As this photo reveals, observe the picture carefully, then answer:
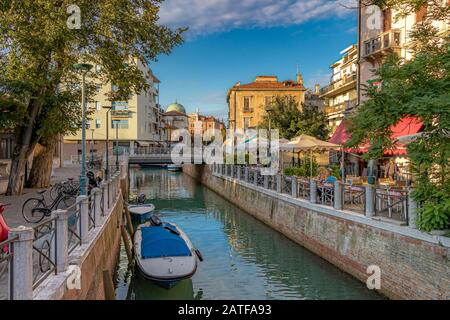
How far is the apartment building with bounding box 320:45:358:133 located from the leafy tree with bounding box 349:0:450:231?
Answer: 70.8 feet

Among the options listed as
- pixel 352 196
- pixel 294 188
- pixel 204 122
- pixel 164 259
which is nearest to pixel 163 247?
pixel 164 259

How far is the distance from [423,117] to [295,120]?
27351mm

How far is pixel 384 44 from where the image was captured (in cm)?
2375

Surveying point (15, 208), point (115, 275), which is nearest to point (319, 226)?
point (115, 275)

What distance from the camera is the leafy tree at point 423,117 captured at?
9.23m

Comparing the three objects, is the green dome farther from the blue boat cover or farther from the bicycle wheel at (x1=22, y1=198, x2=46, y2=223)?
the blue boat cover

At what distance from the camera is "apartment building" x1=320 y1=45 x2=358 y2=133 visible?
33.5 metres

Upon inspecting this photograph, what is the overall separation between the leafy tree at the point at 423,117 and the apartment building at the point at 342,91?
21.6 m

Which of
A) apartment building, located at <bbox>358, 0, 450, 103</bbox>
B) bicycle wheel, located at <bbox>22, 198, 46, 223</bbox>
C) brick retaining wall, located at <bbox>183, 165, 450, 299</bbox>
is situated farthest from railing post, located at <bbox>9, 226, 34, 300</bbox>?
apartment building, located at <bbox>358, 0, 450, 103</bbox>

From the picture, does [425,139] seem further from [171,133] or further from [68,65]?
[171,133]

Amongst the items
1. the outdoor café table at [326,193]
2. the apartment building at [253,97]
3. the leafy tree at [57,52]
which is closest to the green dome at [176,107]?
the apartment building at [253,97]

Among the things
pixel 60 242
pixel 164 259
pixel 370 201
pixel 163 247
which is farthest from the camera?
pixel 163 247

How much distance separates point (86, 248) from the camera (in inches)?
374

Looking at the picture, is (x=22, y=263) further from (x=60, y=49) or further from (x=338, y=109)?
(x=338, y=109)
